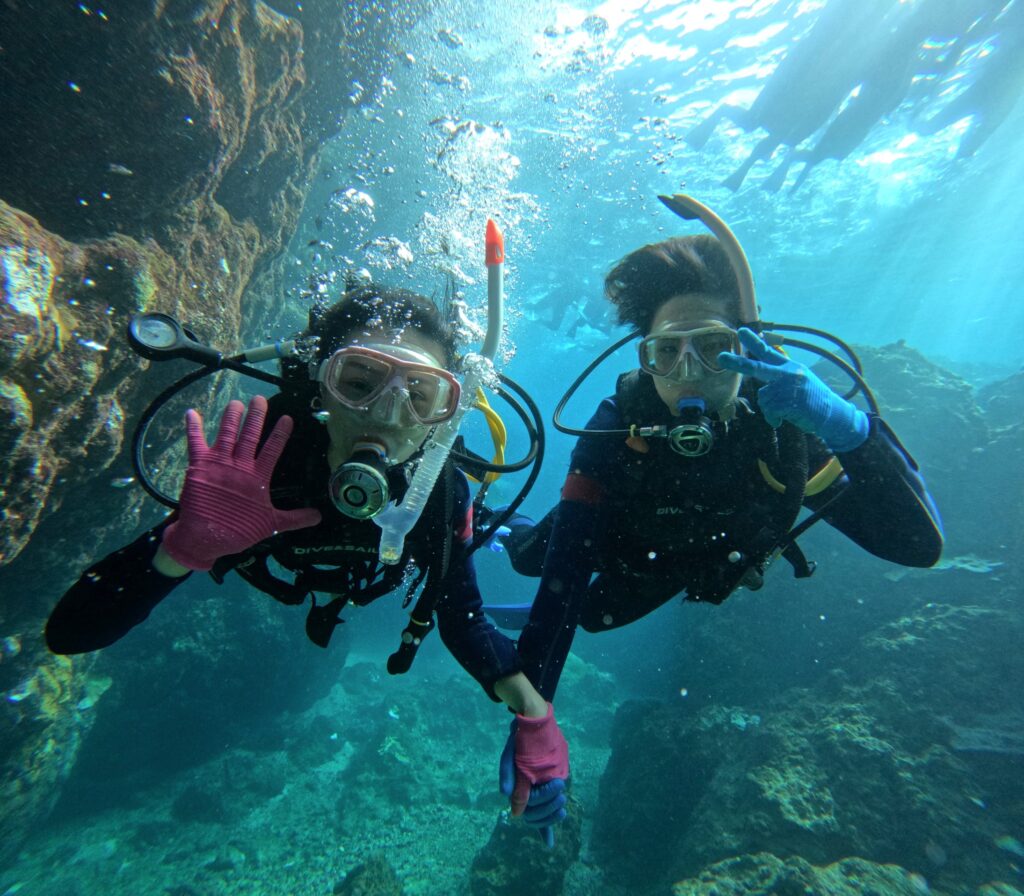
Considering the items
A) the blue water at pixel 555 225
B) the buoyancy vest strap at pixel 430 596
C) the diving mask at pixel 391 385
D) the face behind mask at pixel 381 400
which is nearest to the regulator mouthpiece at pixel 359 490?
the face behind mask at pixel 381 400

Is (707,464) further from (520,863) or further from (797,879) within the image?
(520,863)

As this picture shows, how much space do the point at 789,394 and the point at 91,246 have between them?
647 cm

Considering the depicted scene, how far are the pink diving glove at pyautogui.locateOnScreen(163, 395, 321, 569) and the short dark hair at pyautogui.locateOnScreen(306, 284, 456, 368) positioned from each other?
1.09 metres

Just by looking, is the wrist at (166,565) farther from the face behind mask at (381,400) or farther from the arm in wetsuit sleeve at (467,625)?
the arm in wetsuit sleeve at (467,625)

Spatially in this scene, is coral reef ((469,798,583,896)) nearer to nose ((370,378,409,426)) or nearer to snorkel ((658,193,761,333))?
nose ((370,378,409,426))

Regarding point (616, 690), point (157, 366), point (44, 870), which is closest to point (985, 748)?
point (616, 690)

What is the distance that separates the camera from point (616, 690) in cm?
1752

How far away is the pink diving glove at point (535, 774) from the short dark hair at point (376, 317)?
2302mm

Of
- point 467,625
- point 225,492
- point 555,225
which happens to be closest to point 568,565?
point 467,625

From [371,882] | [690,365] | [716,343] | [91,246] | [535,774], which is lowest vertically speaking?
[371,882]

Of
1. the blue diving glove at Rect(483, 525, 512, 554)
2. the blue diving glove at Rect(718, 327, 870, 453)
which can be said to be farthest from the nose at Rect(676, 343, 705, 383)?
the blue diving glove at Rect(483, 525, 512, 554)

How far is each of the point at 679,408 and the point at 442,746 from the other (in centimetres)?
1388

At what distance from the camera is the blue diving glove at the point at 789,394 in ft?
8.15

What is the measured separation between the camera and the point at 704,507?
3.18m
